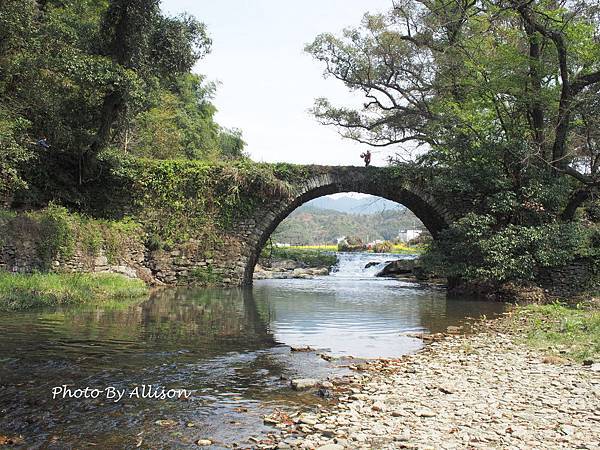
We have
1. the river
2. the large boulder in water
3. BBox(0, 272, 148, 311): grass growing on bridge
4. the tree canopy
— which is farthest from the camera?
the large boulder in water

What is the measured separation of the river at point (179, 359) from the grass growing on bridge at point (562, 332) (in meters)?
1.54

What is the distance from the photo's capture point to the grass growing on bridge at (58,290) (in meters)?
10.7

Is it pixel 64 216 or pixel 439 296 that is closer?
pixel 64 216

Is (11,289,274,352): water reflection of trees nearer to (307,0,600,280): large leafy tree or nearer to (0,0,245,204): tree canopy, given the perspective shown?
(0,0,245,204): tree canopy

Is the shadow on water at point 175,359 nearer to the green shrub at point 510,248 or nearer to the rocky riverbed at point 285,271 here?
the green shrub at point 510,248

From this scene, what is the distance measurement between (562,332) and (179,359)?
584cm

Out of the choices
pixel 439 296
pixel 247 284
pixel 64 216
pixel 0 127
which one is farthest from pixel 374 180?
pixel 0 127

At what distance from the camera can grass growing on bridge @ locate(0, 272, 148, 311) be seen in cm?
1066

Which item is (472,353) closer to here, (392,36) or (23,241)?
(23,241)

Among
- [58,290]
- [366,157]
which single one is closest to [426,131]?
[366,157]

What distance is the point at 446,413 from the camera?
4465 millimetres

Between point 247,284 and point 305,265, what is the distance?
52.6 ft

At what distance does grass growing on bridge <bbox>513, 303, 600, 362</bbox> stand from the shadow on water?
63.5 inches

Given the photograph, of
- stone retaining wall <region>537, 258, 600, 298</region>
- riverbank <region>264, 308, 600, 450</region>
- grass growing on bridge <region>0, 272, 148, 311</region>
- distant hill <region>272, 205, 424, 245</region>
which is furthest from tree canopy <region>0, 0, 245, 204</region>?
distant hill <region>272, 205, 424, 245</region>
